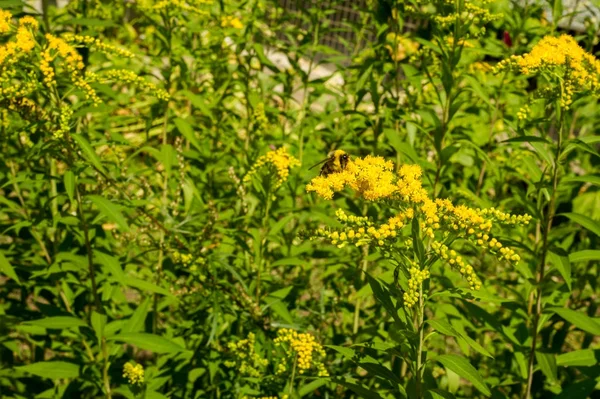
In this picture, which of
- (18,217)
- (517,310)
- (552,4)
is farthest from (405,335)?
(552,4)

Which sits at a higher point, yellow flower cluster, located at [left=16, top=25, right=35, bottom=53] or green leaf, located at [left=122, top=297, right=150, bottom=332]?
yellow flower cluster, located at [left=16, top=25, right=35, bottom=53]

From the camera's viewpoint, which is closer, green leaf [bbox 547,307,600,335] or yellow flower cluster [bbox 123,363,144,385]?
green leaf [bbox 547,307,600,335]

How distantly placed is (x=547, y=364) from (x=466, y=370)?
90cm

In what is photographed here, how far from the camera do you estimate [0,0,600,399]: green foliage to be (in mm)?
2809

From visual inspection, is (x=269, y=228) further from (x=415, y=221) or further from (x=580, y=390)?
(x=580, y=390)

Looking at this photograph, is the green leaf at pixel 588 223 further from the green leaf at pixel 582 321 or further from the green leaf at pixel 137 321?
the green leaf at pixel 137 321

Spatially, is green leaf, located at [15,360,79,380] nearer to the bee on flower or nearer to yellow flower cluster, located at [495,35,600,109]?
the bee on flower

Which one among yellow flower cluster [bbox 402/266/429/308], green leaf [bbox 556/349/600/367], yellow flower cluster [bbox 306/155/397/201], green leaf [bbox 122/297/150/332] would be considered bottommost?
green leaf [bbox 122/297/150/332]

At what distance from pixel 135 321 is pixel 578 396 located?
2073mm

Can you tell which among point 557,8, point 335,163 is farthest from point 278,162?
point 557,8

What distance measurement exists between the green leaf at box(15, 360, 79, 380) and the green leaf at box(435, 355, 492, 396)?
1817 millimetres

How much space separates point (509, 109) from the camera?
467 centimetres

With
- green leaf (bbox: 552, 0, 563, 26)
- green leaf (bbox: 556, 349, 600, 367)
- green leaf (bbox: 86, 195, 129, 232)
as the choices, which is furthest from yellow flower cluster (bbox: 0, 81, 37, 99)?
green leaf (bbox: 552, 0, 563, 26)

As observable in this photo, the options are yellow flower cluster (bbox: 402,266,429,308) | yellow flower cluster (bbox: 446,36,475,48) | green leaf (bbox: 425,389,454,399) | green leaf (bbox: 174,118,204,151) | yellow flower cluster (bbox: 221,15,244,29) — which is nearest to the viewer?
yellow flower cluster (bbox: 402,266,429,308)
